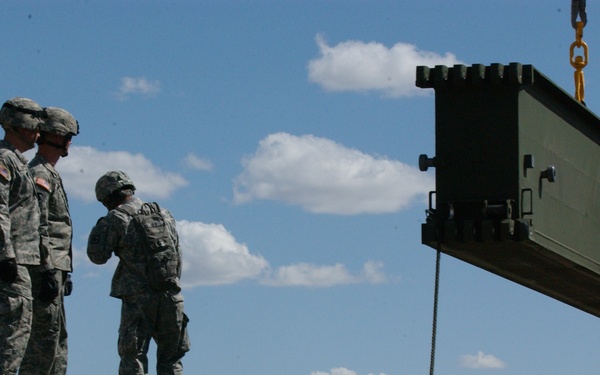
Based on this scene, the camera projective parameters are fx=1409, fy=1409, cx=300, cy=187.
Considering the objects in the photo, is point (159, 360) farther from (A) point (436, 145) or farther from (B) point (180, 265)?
(A) point (436, 145)

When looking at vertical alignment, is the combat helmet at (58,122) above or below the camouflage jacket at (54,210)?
above

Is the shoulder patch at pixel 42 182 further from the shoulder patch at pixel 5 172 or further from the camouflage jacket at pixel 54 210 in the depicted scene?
the shoulder patch at pixel 5 172

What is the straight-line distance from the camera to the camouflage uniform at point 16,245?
10.1m

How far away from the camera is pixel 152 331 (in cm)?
1259

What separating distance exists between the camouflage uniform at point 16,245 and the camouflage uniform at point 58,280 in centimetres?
50

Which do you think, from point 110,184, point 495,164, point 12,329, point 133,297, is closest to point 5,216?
point 12,329

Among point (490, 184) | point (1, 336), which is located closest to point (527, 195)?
point (490, 184)

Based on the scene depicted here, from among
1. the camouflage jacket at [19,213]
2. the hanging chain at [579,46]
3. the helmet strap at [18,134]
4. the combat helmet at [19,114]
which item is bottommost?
the camouflage jacket at [19,213]

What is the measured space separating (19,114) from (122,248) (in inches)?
84.5

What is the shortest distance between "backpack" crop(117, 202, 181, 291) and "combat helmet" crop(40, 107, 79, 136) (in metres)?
1.32

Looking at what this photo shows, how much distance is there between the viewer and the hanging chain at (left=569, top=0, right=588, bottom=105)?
1387cm

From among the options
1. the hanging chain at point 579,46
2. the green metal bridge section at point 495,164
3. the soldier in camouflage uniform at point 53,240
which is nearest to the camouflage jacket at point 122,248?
the soldier in camouflage uniform at point 53,240

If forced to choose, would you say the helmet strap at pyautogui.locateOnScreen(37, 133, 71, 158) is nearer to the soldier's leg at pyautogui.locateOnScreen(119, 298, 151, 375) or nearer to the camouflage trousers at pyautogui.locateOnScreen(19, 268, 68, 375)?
the camouflage trousers at pyautogui.locateOnScreen(19, 268, 68, 375)

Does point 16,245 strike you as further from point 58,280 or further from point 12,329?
point 58,280
